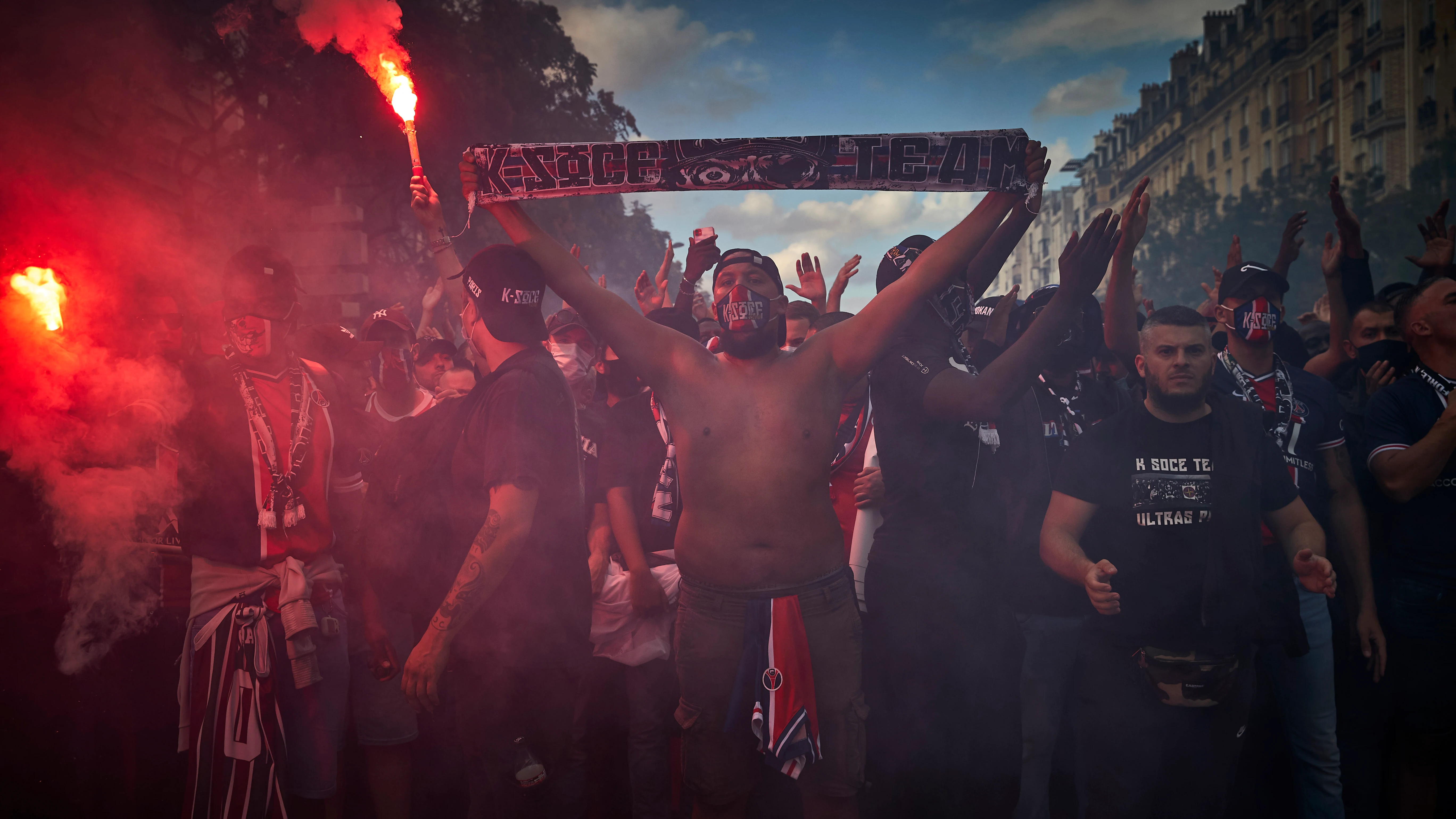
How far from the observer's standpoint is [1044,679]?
392 cm

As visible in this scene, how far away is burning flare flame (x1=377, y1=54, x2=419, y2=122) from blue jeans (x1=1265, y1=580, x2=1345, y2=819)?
4646 millimetres

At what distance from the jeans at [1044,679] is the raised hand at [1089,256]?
180 cm

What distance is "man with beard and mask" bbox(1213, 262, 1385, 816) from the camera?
142 inches

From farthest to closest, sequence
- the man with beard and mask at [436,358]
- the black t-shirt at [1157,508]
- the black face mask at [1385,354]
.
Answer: the man with beard and mask at [436,358] → the black face mask at [1385,354] → the black t-shirt at [1157,508]

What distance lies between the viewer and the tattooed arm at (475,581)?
8.76 ft

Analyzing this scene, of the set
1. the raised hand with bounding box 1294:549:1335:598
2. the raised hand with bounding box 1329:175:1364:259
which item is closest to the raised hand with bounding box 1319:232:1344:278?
the raised hand with bounding box 1329:175:1364:259

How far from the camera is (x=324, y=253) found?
1398 centimetres

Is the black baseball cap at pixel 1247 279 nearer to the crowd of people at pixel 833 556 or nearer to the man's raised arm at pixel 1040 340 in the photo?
the crowd of people at pixel 833 556

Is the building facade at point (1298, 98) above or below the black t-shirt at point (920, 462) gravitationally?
above

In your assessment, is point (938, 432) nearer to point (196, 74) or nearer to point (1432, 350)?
point (1432, 350)

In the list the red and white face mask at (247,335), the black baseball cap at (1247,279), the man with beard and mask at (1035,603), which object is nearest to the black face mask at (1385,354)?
the black baseball cap at (1247,279)

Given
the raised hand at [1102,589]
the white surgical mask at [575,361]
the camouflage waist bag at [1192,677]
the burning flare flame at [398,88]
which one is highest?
the burning flare flame at [398,88]

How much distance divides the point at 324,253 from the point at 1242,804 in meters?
15.0

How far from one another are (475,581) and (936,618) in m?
1.90
